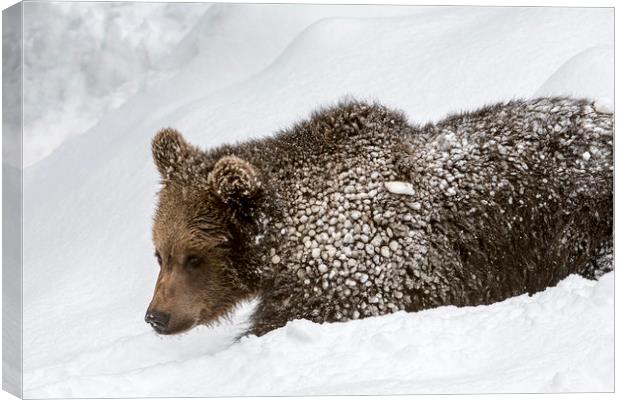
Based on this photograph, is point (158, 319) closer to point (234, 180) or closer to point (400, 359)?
point (234, 180)

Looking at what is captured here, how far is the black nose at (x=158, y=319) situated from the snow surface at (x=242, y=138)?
11.0 inches

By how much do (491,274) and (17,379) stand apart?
3.45 meters

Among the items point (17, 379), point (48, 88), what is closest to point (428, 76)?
point (48, 88)

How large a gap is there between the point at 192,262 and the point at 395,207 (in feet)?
5.01

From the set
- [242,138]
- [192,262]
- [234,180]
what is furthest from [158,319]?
[242,138]

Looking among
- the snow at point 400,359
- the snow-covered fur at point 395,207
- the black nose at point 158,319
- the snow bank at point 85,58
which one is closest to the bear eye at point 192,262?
the snow-covered fur at point 395,207

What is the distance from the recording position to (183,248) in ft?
26.8

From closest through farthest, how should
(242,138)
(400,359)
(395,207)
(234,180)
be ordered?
(400,359) < (234,180) < (395,207) < (242,138)

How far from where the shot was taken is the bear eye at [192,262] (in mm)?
8172

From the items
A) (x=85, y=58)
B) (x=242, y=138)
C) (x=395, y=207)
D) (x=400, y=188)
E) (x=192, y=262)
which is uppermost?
(x=85, y=58)

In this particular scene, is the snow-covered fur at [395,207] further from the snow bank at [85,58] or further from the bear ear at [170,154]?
the snow bank at [85,58]

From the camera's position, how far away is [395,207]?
26.7 ft

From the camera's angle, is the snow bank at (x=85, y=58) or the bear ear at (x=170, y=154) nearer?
the snow bank at (x=85, y=58)

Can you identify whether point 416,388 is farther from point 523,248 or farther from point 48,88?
point 48,88
